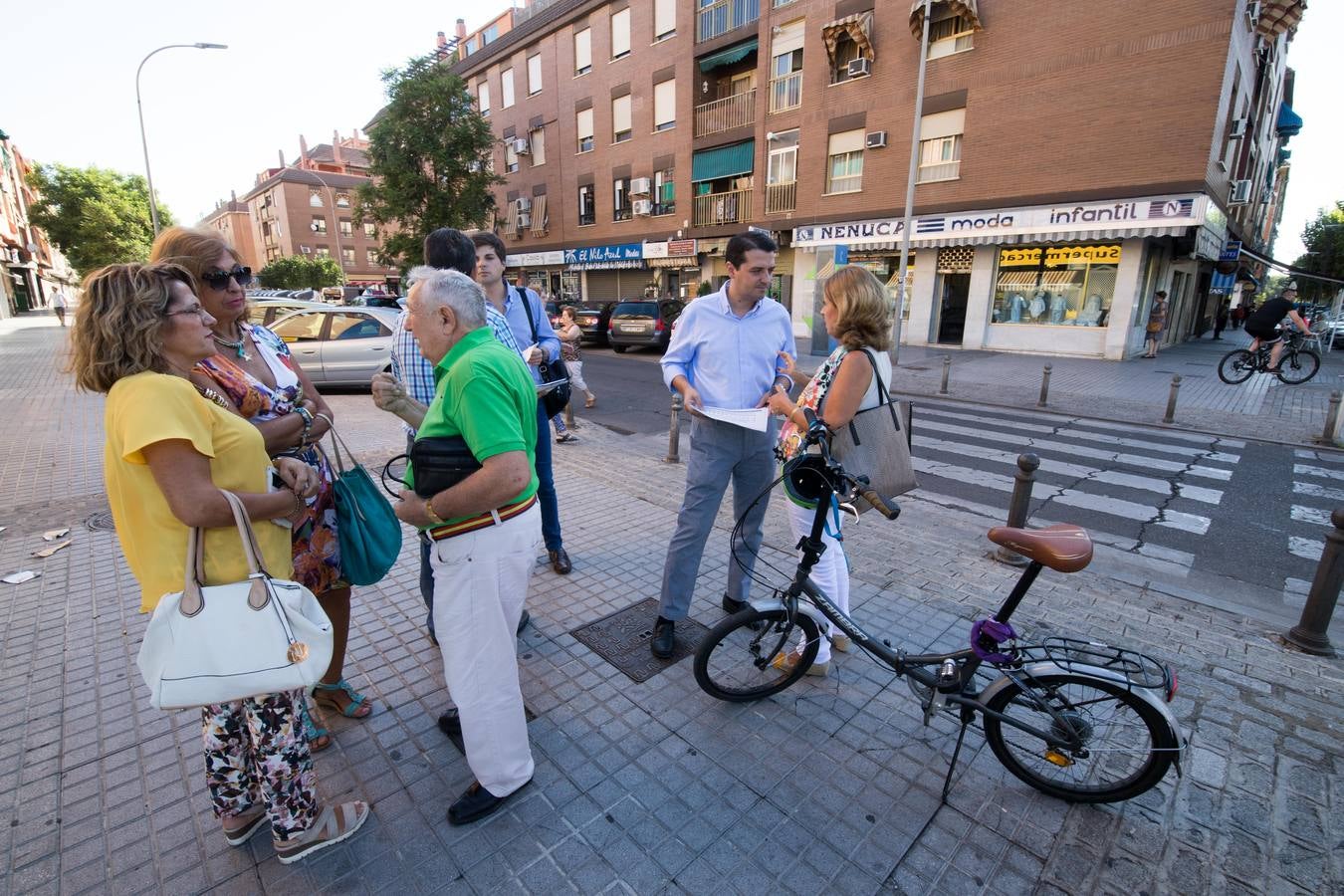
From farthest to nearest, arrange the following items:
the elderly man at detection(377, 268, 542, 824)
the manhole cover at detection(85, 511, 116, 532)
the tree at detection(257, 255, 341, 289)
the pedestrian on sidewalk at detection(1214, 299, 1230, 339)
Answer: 1. the tree at detection(257, 255, 341, 289)
2. the pedestrian on sidewalk at detection(1214, 299, 1230, 339)
3. the manhole cover at detection(85, 511, 116, 532)
4. the elderly man at detection(377, 268, 542, 824)

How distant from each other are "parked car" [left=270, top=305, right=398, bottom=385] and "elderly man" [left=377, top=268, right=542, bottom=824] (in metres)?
10.3

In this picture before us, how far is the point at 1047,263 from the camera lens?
17578mm

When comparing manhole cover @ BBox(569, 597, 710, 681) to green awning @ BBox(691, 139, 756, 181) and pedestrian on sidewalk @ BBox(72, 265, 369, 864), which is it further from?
green awning @ BBox(691, 139, 756, 181)

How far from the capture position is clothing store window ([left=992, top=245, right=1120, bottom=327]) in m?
16.8

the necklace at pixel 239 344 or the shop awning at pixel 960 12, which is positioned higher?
the shop awning at pixel 960 12

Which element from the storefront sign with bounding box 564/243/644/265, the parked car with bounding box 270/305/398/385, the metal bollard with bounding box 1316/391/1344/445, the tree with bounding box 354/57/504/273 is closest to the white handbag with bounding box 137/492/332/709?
the parked car with bounding box 270/305/398/385

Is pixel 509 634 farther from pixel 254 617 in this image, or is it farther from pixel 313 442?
pixel 313 442

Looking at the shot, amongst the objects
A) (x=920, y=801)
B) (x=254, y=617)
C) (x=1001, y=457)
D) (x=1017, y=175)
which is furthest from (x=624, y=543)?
(x=1017, y=175)

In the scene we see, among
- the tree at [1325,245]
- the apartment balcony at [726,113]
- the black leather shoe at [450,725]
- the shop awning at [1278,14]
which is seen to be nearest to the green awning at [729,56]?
the apartment balcony at [726,113]

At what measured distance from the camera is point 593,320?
19859 millimetres

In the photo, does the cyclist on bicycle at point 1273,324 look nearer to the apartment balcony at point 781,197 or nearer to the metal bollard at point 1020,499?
the metal bollard at point 1020,499

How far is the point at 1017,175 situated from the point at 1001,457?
43.0ft

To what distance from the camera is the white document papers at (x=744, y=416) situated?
3.05 meters

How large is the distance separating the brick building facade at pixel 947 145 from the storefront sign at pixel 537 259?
2.19 m
